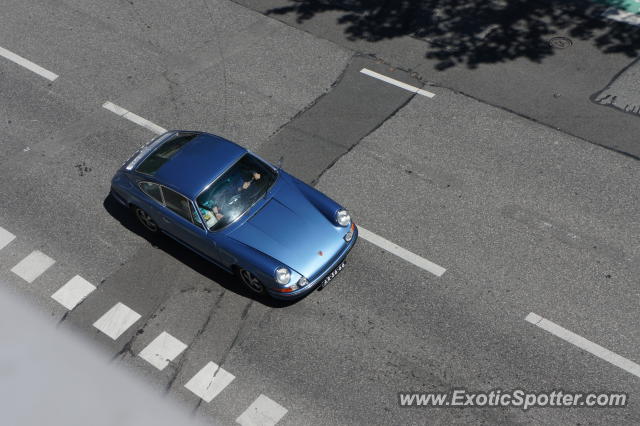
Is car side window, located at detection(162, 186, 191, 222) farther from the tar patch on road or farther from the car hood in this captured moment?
the tar patch on road

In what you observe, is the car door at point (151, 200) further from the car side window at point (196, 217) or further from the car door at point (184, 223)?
the car side window at point (196, 217)

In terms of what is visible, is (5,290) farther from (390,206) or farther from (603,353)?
(603,353)

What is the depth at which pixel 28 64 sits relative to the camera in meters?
14.6

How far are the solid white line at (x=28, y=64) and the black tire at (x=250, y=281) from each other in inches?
271

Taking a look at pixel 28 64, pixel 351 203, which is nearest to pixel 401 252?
pixel 351 203

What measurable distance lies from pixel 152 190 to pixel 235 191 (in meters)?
1.28

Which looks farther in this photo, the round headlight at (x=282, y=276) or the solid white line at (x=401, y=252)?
the solid white line at (x=401, y=252)

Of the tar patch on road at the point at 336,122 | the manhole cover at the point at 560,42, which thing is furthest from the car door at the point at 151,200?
the manhole cover at the point at 560,42

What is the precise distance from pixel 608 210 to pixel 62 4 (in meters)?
12.5

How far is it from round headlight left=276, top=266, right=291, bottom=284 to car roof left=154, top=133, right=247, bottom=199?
167 cm

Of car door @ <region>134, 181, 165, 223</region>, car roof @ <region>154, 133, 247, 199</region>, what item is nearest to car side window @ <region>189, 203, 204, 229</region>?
car roof @ <region>154, 133, 247, 199</region>

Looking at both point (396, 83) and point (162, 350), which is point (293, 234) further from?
point (396, 83)

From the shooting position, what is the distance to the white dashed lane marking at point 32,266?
10.6 meters

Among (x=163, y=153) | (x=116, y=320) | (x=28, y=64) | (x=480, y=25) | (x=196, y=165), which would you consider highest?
(x=196, y=165)
